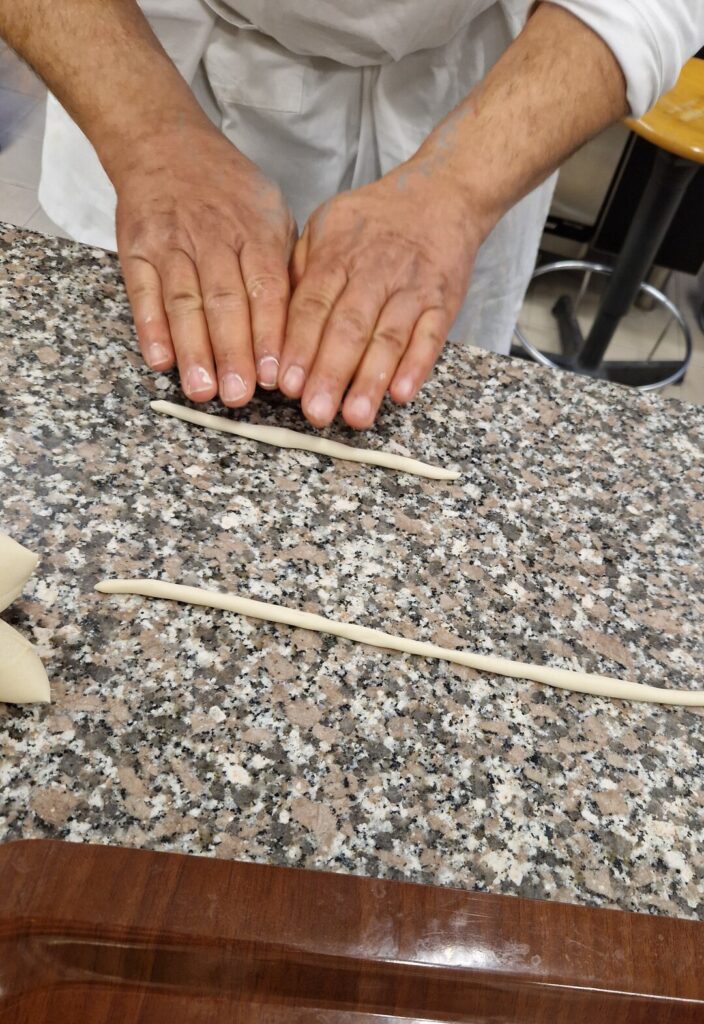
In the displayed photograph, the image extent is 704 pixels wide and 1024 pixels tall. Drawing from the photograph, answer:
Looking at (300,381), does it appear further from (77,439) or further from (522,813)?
(522,813)

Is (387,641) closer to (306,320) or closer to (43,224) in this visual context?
(306,320)

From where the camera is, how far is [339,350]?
0.72 m

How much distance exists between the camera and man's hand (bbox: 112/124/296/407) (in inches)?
28.0

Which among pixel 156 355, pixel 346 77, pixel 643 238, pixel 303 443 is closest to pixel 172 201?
pixel 156 355

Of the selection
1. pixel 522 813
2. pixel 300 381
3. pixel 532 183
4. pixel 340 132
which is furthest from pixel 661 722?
pixel 340 132

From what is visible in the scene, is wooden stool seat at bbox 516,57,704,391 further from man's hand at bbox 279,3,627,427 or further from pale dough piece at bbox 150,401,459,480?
pale dough piece at bbox 150,401,459,480

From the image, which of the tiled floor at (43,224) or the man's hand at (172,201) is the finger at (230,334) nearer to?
the man's hand at (172,201)

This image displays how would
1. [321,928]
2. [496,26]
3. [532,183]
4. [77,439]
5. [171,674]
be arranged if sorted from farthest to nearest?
1. [496,26]
2. [532,183]
3. [77,439]
4. [171,674]
5. [321,928]

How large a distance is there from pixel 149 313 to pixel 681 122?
4.50 ft

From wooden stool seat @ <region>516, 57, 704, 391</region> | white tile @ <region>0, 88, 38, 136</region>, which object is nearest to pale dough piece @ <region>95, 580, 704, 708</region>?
wooden stool seat @ <region>516, 57, 704, 391</region>

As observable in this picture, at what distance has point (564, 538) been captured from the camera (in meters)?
0.70

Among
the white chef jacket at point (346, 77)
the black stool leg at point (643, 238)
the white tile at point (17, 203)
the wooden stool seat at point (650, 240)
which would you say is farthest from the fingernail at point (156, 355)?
the white tile at point (17, 203)

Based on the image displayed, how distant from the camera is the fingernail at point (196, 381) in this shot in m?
0.70

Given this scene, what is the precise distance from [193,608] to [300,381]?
0.24m
